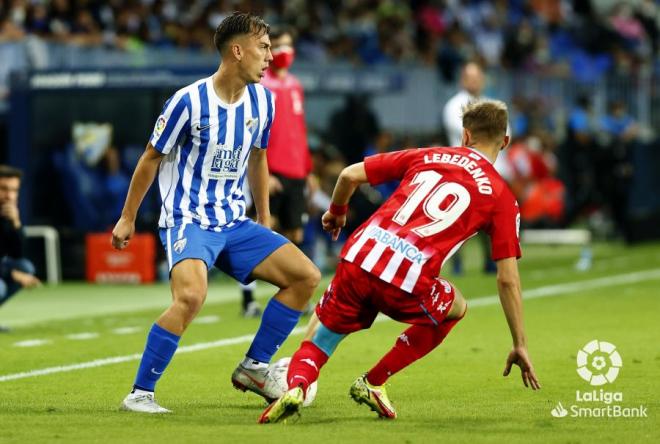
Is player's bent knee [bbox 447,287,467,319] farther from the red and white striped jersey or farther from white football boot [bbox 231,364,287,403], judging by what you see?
white football boot [bbox 231,364,287,403]

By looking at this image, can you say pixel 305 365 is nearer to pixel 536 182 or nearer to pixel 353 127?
pixel 353 127

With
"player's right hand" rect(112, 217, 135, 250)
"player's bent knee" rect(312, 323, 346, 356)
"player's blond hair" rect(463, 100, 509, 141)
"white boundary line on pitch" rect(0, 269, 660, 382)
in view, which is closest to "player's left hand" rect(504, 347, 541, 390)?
"player's bent knee" rect(312, 323, 346, 356)

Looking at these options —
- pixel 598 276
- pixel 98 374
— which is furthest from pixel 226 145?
pixel 598 276

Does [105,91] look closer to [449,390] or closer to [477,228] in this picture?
[449,390]

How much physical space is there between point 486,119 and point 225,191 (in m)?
1.47

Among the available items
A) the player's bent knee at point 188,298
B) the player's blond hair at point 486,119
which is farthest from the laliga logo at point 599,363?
the player's bent knee at point 188,298

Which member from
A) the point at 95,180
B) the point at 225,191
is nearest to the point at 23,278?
the point at 225,191

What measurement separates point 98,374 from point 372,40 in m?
17.8

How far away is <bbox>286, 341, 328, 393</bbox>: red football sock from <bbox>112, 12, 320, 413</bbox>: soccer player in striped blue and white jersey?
27.3 inches

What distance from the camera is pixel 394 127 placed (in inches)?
926

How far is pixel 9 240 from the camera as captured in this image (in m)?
11.9

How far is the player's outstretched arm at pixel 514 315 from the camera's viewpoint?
6.90 meters

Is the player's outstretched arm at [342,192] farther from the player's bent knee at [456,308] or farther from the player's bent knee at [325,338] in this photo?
the player's bent knee at [456,308]

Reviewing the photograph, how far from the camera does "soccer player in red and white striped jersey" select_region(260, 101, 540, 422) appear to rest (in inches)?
278
